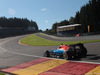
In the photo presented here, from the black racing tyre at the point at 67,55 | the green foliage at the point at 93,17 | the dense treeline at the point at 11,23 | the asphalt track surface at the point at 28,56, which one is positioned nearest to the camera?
the black racing tyre at the point at 67,55

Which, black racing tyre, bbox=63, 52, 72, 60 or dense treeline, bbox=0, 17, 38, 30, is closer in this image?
black racing tyre, bbox=63, 52, 72, 60

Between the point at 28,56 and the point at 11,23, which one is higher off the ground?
the point at 11,23

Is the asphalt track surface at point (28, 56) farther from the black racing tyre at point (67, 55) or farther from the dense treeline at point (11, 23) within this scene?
the dense treeline at point (11, 23)

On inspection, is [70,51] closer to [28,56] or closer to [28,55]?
[28,56]

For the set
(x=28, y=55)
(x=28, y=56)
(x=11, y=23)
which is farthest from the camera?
(x=11, y=23)

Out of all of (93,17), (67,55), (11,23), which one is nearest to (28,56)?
(67,55)

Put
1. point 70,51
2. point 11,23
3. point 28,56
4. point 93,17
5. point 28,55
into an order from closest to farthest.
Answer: point 70,51 < point 28,56 < point 28,55 < point 93,17 < point 11,23

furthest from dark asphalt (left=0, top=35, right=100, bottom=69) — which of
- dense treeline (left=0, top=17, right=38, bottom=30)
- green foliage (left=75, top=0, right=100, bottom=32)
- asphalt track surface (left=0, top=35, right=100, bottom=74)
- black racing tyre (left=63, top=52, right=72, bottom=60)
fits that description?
dense treeline (left=0, top=17, right=38, bottom=30)

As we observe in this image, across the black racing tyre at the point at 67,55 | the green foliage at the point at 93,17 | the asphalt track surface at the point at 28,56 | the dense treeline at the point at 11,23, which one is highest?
the dense treeline at the point at 11,23

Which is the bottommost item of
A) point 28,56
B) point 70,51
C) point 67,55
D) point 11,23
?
point 28,56

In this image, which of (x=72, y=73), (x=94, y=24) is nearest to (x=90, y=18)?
(x=94, y=24)

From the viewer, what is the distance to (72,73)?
696 cm

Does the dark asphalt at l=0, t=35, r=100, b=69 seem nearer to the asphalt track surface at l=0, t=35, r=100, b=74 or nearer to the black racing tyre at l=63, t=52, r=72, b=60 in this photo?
the asphalt track surface at l=0, t=35, r=100, b=74

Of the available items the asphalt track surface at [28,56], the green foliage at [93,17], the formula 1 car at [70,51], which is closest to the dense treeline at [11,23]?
the green foliage at [93,17]
